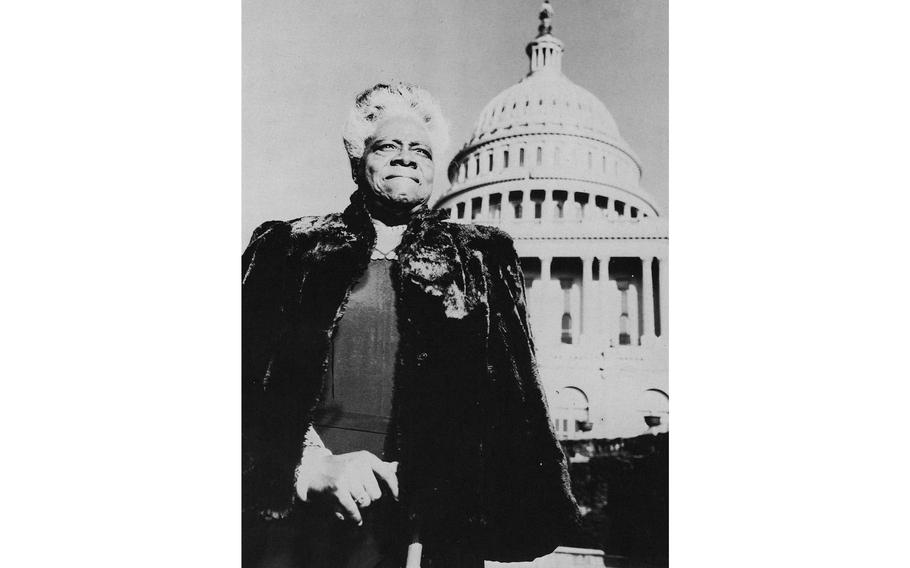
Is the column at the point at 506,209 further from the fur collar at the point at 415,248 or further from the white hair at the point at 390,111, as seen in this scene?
the white hair at the point at 390,111

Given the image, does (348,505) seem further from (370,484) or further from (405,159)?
(405,159)

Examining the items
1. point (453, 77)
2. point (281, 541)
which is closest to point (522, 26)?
point (453, 77)

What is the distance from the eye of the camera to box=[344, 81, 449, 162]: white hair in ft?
14.5

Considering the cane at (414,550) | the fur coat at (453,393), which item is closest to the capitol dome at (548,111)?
the fur coat at (453,393)

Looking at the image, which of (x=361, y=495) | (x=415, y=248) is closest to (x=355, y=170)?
(x=415, y=248)

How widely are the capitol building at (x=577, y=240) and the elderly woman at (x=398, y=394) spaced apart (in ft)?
0.88

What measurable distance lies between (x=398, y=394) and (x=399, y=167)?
122cm

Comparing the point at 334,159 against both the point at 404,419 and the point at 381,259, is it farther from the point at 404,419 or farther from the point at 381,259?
the point at 404,419

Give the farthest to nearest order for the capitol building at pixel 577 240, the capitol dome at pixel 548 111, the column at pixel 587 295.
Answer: the column at pixel 587 295 → the capitol dome at pixel 548 111 → the capitol building at pixel 577 240

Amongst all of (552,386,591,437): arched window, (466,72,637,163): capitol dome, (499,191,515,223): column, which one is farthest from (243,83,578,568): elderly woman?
(466,72,637,163): capitol dome

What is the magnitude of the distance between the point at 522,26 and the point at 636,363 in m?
2.05

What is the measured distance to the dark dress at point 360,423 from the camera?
4.11 m

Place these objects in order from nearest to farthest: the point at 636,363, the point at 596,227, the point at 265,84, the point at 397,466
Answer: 1. the point at 397,466
2. the point at 636,363
3. the point at 265,84
4. the point at 596,227

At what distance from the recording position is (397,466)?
162 inches
